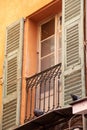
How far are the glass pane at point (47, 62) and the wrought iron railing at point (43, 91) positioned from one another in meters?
0.42

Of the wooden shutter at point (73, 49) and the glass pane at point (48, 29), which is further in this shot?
the glass pane at point (48, 29)

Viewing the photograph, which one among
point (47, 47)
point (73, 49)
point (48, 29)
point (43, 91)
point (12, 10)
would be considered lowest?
point (43, 91)

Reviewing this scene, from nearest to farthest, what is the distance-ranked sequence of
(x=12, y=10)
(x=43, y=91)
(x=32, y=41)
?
1. (x=43, y=91)
2. (x=32, y=41)
3. (x=12, y=10)

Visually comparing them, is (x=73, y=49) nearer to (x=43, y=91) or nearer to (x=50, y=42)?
(x=43, y=91)

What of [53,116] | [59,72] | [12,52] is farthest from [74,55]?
[12,52]

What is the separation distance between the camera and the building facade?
305 inches

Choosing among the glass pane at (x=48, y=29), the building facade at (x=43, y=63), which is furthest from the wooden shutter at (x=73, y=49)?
the glass pane at (x=48, y=29)

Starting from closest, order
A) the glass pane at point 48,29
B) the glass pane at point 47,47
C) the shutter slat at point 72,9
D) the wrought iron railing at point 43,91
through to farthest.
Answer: the shutter slat at point 72,9
the wrought iron railing at point 43,91
the glass pane at point 47,47
the glass pane at point 48,29

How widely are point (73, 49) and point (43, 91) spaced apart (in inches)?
45.8

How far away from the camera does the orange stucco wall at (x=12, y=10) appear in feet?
30.6

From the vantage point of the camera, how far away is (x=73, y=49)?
8.01m

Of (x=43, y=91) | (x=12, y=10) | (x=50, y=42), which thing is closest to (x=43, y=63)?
(x=50, y=42)

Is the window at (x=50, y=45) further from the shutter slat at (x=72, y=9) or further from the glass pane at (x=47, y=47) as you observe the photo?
the shutter slat at (x=72, y=9)

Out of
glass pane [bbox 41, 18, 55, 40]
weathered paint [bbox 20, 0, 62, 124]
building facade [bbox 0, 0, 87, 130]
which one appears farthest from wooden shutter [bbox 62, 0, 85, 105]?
glass pane [bbox 41, 18, 55, 40]
